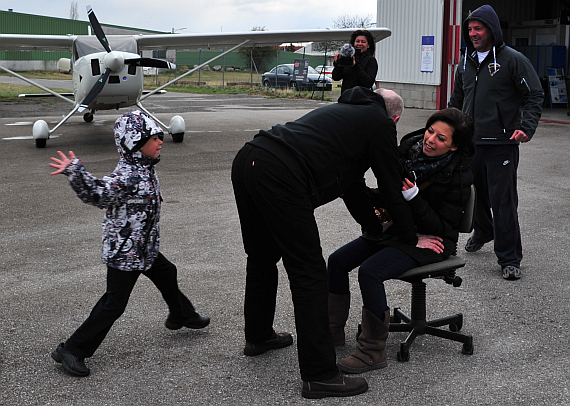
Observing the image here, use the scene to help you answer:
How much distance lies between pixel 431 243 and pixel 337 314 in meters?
0.70

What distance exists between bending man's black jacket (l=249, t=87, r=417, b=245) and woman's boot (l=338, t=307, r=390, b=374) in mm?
659

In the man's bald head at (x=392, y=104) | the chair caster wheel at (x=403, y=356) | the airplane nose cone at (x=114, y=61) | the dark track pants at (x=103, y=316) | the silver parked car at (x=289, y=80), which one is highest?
the silver parked car at (x=289, y=80)

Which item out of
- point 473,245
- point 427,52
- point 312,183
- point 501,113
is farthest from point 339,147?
point 427,52

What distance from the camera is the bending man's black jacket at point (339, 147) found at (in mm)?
3092

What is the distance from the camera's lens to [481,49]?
511 centimetres

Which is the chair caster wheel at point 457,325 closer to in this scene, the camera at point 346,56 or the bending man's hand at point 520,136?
the bending man's hand at point 520,136

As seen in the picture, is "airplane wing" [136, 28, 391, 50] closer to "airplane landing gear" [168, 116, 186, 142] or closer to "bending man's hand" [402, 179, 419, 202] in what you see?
"airplane landing gear" [168, 116, 186, 142]

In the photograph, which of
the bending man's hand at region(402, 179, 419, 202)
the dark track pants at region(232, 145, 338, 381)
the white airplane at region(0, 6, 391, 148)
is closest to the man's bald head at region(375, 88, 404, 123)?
the bending man's hand at region(402, 179, 419, 202)

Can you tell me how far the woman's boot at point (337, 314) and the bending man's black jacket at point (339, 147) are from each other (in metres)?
0.78

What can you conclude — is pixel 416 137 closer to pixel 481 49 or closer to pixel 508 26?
pixel 481 49

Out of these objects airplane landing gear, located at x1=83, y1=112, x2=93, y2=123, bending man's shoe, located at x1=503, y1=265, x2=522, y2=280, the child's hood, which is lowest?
bending man's shoe, located at x1=503, y1=265, x2=522, y2=280

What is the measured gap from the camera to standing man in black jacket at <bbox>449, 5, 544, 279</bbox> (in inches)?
197

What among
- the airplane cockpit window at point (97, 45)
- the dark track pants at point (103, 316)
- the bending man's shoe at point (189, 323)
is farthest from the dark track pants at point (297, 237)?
the airplane cockpit window at point (97, 45)

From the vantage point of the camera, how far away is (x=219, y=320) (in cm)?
421
